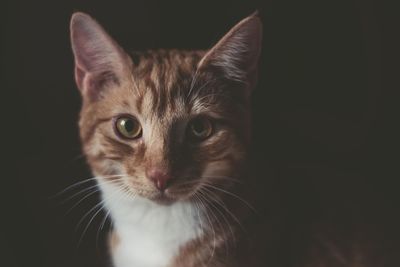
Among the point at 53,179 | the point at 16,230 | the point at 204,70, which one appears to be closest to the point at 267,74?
the point at 204,70

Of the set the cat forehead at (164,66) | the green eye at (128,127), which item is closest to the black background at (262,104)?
the cat forehead at (164,66)

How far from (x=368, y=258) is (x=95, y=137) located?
823 millimetres

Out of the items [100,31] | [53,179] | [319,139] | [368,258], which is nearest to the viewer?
[100,31]

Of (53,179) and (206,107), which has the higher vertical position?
(206,107)

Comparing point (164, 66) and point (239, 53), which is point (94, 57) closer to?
point (164, 66)

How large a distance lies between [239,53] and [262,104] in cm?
49

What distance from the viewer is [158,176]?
129 cm

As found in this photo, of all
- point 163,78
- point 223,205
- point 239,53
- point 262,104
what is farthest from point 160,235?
point 262,104

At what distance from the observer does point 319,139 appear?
1922mm

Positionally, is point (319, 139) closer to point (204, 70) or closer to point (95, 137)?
point (204, 70)

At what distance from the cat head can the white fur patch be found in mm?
57

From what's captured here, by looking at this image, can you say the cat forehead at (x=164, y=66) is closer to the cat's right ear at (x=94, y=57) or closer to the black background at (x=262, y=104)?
the cat's right ear at (x=94, y=57)

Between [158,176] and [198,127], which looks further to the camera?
[198,127]

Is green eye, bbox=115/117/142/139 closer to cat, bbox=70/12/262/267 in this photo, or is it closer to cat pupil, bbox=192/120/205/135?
cat, bbox=70/12/262/267
